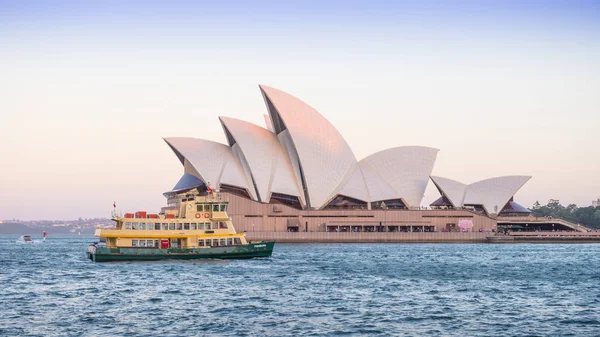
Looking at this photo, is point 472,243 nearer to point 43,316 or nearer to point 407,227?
point 407,227

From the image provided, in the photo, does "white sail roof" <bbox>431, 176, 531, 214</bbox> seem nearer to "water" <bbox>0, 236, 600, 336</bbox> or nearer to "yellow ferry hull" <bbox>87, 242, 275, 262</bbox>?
"water" <bbox>0, 236, 600, 336</bbox>

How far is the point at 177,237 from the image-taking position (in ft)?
199

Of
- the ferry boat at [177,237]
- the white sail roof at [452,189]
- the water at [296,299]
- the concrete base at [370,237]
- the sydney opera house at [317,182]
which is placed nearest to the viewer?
the water at [296,299]

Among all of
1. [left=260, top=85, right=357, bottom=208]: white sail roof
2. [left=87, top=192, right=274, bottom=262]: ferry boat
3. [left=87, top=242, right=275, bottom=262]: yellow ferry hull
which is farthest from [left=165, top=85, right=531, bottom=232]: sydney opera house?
[left=87, top=242, right=275, bottom=262]: yellow ferry hull

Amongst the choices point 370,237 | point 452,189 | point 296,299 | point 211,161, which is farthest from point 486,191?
point 296,299

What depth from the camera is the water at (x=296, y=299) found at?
30.0 m

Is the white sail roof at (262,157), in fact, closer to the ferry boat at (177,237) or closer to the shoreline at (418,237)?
the shoreline at (418,237)

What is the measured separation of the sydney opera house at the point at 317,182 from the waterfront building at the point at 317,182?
145mm

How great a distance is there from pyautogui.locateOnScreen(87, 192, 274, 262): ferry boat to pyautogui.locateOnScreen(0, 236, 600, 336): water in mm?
988

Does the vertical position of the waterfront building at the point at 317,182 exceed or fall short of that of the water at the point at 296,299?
it exceeds it

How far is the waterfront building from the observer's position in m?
107

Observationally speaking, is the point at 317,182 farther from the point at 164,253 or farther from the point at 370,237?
the point at 164,253

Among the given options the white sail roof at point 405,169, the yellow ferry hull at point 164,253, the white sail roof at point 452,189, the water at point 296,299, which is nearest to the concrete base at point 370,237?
the white sail roof at point 405,169

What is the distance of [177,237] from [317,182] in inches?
1961
